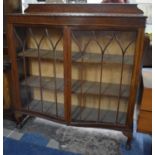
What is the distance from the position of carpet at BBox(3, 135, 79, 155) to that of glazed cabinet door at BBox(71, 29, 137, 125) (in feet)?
0.97

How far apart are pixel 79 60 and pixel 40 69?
0.43m

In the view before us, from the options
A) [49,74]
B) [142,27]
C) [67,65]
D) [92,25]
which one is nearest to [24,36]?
[49,74]

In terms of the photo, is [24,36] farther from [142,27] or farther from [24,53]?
[142,27]

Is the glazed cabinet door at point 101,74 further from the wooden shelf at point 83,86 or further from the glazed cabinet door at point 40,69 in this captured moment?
the glazed cabinet door at point 40,69

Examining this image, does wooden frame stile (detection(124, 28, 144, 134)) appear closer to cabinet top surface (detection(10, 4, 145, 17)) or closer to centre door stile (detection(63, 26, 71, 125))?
cabinet top surface (detection(10, 4, 145, 17))

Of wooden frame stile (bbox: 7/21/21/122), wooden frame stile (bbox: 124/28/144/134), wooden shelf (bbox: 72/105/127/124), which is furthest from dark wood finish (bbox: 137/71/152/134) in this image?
wooden frame stile (bbox: 7/21/21/122)

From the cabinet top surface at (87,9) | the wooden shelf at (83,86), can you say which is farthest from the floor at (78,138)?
the cabinet top surface at (87,9)

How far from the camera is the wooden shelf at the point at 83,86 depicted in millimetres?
1688

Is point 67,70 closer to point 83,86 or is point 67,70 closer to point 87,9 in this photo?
point 83,86

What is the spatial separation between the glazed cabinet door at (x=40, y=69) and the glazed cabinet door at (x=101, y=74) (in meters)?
0.15

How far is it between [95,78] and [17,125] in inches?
33.3

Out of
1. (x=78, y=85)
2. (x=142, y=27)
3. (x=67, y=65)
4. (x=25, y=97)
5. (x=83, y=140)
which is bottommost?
(x=83, y=140)

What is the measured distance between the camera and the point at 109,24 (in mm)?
1406

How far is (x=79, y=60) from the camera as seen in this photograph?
1.63m
